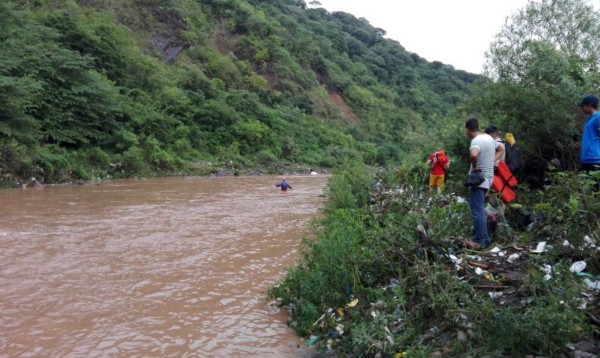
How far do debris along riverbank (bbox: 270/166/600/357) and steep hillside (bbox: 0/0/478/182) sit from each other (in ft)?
27.1

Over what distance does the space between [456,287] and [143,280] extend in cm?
430

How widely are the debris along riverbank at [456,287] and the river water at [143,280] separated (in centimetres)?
55

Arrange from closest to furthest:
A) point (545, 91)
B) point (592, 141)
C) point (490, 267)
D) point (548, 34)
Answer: point (490, 267) < point (592, 141) < point (545, 91) < point (548, 34)

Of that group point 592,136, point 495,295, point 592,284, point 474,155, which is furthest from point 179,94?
point 592,284

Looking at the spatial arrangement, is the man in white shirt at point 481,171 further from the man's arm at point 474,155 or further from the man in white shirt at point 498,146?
the man in white shirt at point 498,146

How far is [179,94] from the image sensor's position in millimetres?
32469

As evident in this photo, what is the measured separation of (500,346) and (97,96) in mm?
24247

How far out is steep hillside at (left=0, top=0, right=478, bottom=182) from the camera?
21.2m

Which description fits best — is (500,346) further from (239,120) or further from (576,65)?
(239,120)

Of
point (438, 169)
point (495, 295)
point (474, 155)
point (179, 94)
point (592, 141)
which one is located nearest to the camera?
point (495, 295)

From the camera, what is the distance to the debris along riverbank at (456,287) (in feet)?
11.5

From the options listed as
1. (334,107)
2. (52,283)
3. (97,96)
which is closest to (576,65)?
(52,283)

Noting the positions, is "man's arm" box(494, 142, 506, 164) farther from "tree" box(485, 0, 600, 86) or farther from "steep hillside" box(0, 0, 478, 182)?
"steep hillside" box(0, 0, 478, 182)

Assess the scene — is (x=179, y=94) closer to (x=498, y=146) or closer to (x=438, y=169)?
(x=438, y=169)
